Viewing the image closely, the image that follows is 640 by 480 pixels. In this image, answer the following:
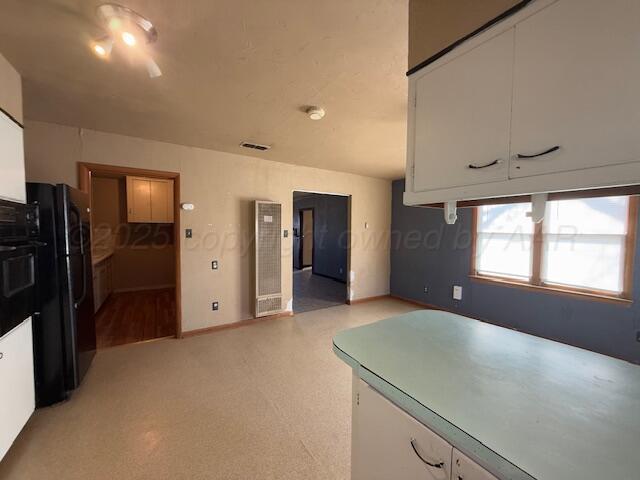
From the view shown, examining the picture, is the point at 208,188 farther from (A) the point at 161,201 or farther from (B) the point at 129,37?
(A) the point at 161,201

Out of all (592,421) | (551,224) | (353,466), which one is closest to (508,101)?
(592,421)

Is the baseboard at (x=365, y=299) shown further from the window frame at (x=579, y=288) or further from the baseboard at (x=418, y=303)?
the window frame at (x=579, y=288)

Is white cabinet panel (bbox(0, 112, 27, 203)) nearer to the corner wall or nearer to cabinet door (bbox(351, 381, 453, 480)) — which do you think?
the corner wall

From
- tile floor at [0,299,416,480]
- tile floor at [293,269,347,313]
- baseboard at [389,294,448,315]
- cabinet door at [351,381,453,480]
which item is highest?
cabinet door at [351,381,453,480]

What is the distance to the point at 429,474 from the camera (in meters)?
0.81

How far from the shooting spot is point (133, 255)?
5672mm

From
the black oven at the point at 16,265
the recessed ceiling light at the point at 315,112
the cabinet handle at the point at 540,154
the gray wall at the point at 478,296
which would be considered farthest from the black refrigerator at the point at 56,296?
the gray wall at the point at 478,296

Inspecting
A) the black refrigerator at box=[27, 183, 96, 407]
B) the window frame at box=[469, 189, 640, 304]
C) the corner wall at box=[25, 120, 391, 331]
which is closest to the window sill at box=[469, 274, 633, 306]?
the window frame at box=[469, 189, 640, 304]

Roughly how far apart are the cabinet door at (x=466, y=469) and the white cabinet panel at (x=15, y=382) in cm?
224

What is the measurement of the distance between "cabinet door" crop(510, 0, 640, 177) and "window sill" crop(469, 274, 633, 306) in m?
3.21

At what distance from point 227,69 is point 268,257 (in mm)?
2492

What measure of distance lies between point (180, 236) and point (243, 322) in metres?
1.46

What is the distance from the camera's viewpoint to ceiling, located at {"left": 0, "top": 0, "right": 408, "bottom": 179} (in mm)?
1271

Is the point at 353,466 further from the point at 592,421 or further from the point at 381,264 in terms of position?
→ the point at 381,264
